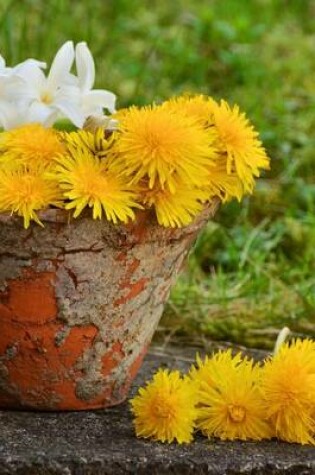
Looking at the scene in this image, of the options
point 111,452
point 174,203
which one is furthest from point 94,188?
point 111,452

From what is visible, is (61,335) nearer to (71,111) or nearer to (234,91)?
(71,111)

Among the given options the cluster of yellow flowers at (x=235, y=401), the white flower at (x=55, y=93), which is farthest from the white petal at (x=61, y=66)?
the cluster of yellow flowers at (x=235, y=401)

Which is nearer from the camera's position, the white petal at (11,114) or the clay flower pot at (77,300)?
the clay flower pot at (77,300)

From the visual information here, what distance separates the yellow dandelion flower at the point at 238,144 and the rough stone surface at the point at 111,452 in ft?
1.25

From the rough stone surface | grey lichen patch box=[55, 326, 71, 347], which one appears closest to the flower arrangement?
grey lichen patch box=[55, 326, 71, 347]

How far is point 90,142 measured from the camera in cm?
166

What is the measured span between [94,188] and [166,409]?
0.31 m

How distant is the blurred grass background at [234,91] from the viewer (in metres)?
2.46

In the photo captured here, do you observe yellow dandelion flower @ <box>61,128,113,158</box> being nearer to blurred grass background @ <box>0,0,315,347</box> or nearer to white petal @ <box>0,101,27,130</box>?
white petal @ <box>0,101,27,130</box>

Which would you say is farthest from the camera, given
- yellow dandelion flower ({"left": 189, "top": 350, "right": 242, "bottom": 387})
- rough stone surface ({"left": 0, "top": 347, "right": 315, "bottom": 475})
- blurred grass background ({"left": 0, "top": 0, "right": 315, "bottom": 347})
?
blurred grass background ({"left": 0, "top": 0, "right": 315, "bottom": 347})

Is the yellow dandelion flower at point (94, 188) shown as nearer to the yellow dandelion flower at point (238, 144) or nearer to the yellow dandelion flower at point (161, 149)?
the yellow dandelion flower at point (161, 149)

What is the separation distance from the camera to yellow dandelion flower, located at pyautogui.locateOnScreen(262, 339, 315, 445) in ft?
5.42

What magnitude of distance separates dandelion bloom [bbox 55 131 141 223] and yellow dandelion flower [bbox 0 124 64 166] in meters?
0.04

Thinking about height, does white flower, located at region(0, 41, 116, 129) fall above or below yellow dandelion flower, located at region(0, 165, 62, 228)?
above
